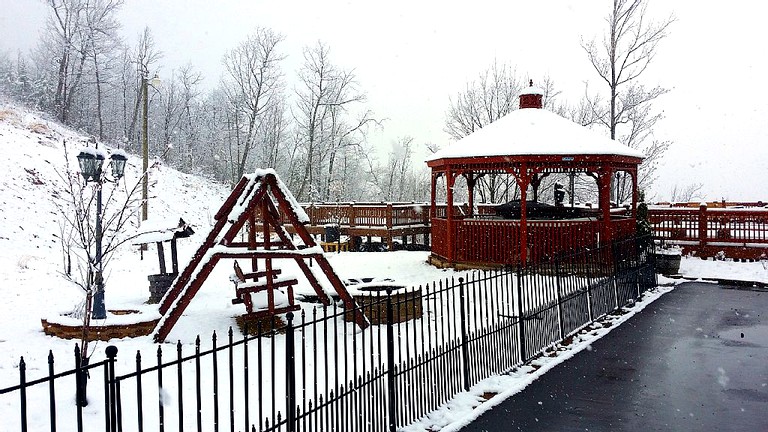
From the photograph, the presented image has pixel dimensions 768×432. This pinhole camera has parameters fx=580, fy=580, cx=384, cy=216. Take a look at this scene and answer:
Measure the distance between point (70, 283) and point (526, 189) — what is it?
1228cm

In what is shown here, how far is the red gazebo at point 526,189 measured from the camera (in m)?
15.9

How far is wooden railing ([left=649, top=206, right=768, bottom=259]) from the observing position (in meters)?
18.8

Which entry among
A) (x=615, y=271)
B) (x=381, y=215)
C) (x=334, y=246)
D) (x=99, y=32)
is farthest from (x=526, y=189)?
(x=99, y=32)

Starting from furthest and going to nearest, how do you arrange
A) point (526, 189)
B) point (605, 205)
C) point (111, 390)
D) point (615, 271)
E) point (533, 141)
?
point (533, 141)
point (605, 205)
point (526, 189)
point (615, 271)
point (111, 390)

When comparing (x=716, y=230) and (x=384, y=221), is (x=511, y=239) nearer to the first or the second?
(x=716, y=230)

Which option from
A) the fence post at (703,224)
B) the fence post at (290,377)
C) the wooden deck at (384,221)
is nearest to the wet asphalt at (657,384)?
the fence post at (290,377)

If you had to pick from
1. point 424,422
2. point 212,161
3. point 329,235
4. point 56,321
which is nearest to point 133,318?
point 56,321

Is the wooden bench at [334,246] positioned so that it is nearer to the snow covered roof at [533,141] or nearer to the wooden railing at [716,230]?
the snow covered roof at [533,141]

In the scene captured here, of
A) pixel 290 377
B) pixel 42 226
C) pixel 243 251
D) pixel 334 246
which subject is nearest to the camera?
pixel 290 377

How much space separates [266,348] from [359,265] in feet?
31.9

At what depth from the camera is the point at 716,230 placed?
64.0 ft

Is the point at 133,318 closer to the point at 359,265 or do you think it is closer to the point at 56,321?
the point at 56,321

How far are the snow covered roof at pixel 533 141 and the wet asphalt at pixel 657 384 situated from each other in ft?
20.1

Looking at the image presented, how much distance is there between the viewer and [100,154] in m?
10.3
